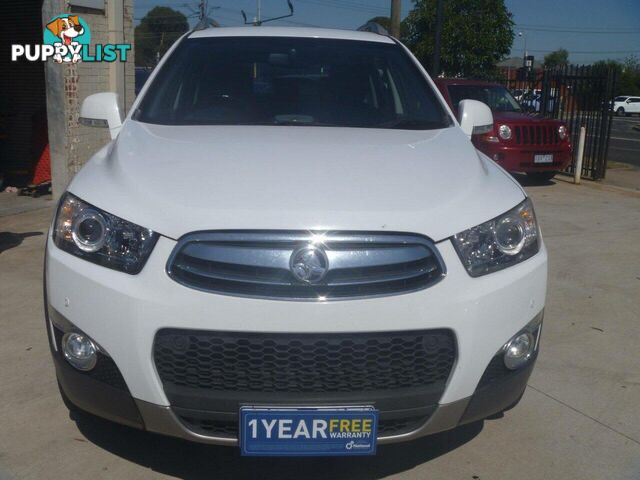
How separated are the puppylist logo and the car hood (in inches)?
251

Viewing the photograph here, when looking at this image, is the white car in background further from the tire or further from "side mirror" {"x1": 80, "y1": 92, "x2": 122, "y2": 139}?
"side mirror" {"x1": 80, "y1": 92, "x2": 122, "y2": 139}

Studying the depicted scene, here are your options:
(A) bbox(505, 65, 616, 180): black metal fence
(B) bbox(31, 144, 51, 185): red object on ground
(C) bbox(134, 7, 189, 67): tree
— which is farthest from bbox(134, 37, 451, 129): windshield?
(C) bbox(134, 7, 189, 67): tree

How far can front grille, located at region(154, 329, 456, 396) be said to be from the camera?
2.66m

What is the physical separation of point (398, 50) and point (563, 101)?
11.1 meters

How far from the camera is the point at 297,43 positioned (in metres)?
4.58

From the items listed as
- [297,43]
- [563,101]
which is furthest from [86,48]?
[563,101]

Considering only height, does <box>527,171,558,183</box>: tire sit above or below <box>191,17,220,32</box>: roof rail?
below

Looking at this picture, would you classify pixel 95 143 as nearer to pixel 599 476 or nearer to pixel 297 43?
pixel 297 43

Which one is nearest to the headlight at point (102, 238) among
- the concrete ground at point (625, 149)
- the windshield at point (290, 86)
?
the windshield at point (290, 86)

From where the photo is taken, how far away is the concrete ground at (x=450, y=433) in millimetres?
3312

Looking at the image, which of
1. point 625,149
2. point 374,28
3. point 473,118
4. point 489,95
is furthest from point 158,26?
point 473,118

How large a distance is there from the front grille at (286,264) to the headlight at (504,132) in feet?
33.2

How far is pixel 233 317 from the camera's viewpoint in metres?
2.62

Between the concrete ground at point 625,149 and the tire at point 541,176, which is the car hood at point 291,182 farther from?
the concrete ground at point 625,149
